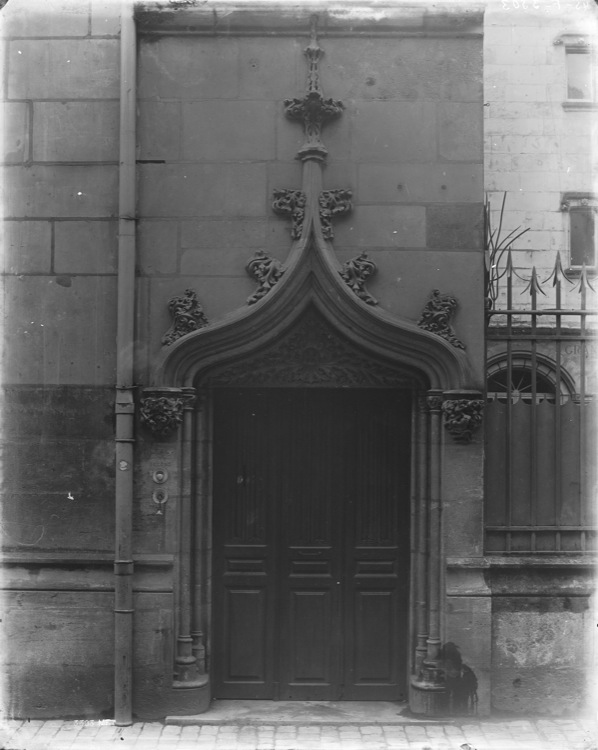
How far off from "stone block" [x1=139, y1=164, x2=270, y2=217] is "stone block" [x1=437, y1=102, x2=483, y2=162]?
1.47 m

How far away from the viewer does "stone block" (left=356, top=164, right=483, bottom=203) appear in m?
6.33

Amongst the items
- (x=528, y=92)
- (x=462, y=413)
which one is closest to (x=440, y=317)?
(x=462, y=413)

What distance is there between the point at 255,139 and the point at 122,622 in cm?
396

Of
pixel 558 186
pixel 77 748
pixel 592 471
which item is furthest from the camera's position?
pixel 558 186

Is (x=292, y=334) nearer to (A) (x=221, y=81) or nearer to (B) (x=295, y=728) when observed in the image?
(A) (x=221, y=81)

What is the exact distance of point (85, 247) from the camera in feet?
21.0

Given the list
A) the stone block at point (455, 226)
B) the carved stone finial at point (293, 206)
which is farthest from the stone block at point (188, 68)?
the stone block at point (455, 226)

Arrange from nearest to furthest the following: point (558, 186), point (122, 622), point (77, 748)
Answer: point (77, 748)
point (122, 622)
point (558, 186)

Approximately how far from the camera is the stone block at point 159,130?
6355mm

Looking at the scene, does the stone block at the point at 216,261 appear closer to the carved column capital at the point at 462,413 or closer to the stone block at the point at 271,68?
the stone block at the point at 271,68

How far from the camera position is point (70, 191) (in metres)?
6.42

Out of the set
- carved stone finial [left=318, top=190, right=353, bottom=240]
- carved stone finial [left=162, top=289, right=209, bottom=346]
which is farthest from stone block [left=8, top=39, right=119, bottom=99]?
carved stone finial [left=318, top=190, right=353, bottom=240]

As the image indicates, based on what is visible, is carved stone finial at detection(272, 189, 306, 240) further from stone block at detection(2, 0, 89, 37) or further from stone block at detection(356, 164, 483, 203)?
stone block at detection(2, 0, 89, 37)

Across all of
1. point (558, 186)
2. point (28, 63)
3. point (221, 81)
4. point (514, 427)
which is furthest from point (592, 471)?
point (558, 186)
